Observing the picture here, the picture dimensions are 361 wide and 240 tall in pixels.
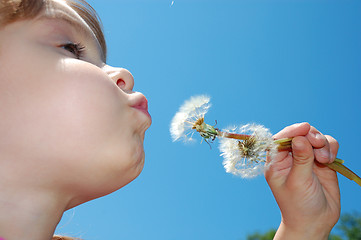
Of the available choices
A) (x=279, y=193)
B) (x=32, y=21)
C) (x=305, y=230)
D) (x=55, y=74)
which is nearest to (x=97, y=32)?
(x=32, y=21)

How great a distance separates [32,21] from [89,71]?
288mm

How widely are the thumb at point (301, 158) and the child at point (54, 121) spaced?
29.5 inches

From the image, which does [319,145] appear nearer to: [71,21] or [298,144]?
[298,144]

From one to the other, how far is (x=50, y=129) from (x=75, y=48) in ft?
1.15

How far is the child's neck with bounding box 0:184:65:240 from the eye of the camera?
124 centimetres

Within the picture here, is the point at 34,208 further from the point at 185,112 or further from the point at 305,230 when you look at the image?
the point at 305,230

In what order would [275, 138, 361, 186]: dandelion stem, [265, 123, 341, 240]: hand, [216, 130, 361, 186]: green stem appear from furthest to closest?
[265, 123, 341, 240]: hand, [275, 138, 361, 186]: dandelion stem, [216, 130, 361, 186]: green stem

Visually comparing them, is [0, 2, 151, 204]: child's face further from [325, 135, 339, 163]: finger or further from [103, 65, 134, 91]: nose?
[325, 135, 339, 163]: finger

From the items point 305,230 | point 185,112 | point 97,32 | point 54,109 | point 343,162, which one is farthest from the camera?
point 97,32

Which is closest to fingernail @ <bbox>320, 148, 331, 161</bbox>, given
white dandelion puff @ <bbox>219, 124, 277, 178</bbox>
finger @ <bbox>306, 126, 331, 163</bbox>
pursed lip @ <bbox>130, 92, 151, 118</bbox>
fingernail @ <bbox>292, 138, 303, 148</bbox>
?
finger @ <bbox>306, 126, 331, 163</bbox>

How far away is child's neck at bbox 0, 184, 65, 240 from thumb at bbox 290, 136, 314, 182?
3.51 ft

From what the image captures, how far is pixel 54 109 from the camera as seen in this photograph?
121 centimetres

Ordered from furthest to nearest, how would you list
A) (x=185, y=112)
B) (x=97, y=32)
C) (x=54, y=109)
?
1. (x=97, y=32)
2. (x=185, y=112)
3. (x=54, y=109)

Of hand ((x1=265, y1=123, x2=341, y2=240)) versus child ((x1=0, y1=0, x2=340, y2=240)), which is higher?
hand ((x1=265, y1=123, x2=341, y2=240))
